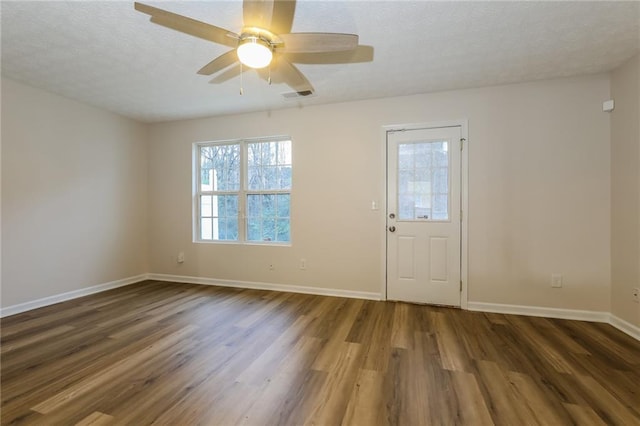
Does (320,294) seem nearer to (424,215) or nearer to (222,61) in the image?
(424,215)

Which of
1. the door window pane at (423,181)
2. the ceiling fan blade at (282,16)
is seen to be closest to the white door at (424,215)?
the door window pane at (423,181)

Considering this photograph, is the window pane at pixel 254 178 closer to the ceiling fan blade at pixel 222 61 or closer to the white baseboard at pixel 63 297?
the ceiling fan blade at pixel 222 61

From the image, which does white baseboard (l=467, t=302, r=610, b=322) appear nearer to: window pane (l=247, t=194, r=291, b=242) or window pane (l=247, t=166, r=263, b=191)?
window pane (l=247, t=194, r=291, b=242)

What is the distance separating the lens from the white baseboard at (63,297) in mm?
3066

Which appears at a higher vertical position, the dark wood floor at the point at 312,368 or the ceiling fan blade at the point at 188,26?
the ceiling fan blade at the point at 188,26

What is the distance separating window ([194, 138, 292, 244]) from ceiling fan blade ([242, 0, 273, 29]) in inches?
89.7

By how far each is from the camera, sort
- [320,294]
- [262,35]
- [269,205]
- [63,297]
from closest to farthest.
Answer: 1. [262,35]
2. [63,297]
3. [320,294]
4. [269,205]

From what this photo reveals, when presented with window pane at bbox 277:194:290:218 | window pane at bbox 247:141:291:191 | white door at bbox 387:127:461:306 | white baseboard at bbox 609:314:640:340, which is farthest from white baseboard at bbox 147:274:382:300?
white baseboard at bbox 609:314:640:340

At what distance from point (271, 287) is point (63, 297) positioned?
2.56 meters

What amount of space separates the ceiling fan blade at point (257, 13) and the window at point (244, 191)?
7.48ft

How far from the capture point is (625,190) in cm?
265

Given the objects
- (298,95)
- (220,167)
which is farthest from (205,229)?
(298,95)

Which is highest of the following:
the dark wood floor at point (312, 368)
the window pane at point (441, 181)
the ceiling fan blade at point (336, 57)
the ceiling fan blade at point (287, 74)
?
the ceiling fan blade at point (336, 57)

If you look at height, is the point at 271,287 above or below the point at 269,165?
below
